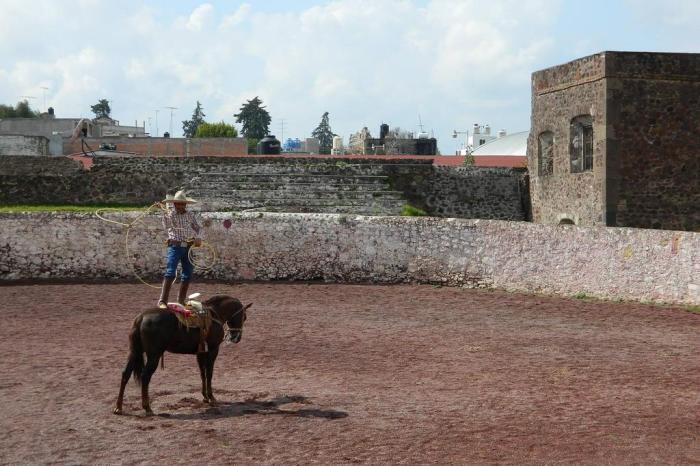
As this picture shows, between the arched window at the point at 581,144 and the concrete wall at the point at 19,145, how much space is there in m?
21.3

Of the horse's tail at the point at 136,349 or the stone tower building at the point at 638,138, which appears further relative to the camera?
the stone tower building at the point at 638,138

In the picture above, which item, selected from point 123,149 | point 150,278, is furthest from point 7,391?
point 123,149

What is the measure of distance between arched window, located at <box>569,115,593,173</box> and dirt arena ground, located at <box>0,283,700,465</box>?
305 inches

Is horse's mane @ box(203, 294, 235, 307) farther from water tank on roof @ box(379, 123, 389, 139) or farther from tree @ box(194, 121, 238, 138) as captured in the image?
tree @ box(194, 121, 238, 138)

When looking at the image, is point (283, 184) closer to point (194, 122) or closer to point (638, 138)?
point (638, 138)


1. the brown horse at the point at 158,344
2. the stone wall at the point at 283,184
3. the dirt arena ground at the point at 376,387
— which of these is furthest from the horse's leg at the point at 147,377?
the stone wall at the point at 283,184

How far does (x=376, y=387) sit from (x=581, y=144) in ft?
47.4

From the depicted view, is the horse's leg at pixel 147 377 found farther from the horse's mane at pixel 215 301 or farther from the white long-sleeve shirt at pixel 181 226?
the white long-sleeve shirt at pixel 181 226

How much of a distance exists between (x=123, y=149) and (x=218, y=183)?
57.4ft

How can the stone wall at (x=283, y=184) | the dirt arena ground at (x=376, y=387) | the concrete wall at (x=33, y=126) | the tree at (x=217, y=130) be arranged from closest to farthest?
the dirt arena ground at (x=376, y=387) → the stone wall at (x=283, y=184) → the concrete wall at (x=33, y=126) → the tree at (x=217, y=130)

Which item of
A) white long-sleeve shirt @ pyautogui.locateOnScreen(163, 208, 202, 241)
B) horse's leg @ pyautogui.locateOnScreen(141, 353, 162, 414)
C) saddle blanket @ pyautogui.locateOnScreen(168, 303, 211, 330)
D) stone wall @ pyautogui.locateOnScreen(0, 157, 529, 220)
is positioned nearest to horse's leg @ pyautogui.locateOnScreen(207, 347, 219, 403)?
saddle blanket @ pyautogui.locateOnScreen(168, 303, 211, 330)

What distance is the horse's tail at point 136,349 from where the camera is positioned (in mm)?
8680

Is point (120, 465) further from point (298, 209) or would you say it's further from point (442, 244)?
point (298, 209)

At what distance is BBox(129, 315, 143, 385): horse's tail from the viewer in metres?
8.68
